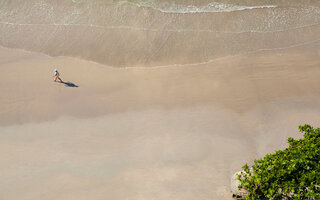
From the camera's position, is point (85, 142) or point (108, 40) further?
point (108, 40)

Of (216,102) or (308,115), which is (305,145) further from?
(216,102)

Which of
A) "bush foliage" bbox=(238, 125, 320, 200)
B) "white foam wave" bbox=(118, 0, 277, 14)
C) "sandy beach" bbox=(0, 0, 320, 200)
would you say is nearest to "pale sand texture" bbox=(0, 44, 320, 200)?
"sandy beach" bbox=(0, 0, 320, 200)

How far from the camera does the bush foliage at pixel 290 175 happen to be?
11016 millimetres

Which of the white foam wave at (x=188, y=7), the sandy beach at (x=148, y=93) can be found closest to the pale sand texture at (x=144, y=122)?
the sandy beach at (x=148, y=93)

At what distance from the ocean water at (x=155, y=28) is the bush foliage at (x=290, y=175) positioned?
9347 millimetres

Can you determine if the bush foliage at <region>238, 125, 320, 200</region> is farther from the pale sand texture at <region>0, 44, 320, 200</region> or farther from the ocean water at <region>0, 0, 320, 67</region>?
the ocean water at <region>0, 0, 320, 67</region>

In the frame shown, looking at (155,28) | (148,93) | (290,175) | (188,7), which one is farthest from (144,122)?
(188,7)

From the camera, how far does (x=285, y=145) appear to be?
14.8 m

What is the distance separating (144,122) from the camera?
53.4 feet

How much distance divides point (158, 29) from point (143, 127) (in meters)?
8.72

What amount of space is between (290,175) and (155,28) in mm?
14130

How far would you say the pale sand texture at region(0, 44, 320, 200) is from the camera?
13.9 metres

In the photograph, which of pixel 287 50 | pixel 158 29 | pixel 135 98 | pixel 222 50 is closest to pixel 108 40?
pixel 158 29

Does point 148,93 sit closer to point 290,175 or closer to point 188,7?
point 290,175
